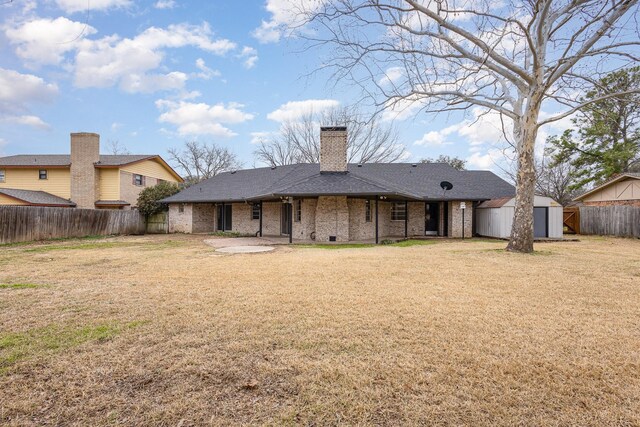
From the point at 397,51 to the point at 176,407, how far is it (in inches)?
440

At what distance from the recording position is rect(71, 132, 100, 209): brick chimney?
22.4 meters

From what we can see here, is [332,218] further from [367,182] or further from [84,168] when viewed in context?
[84,168]

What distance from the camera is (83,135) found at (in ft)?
73.4

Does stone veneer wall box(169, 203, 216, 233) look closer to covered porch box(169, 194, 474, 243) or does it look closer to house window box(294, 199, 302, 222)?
covered porch box(169, 194, 474, 243)

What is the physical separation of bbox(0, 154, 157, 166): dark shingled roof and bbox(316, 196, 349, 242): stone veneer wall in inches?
651

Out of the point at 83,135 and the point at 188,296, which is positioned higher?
the point at 83,135

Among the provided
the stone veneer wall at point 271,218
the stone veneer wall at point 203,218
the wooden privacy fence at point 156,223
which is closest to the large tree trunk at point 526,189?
the stone veneer wall at point 271,218

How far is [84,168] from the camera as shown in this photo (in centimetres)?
2253

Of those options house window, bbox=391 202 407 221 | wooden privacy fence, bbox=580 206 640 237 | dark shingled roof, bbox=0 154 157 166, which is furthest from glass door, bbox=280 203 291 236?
wooden privacy fence, bbox=580 206 640 237

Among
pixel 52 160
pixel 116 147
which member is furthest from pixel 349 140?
pixel 116 147

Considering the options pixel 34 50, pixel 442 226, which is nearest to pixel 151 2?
pixel 34 50

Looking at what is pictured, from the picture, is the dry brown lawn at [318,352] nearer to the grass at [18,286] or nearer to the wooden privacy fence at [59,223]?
the grass at [18,286]

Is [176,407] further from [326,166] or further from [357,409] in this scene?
[326,166]

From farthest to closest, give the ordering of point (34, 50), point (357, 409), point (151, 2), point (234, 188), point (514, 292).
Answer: point (234, 188), point (151, 2), point (514, 292), point (34, 50), point (357, 409)
